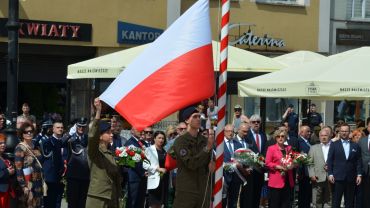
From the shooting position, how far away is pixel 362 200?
16031 mm

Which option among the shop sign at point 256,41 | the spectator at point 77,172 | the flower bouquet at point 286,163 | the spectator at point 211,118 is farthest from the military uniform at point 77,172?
the shop sign at point 256,41

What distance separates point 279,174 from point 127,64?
13.3 ft

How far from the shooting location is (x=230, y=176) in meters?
14.9

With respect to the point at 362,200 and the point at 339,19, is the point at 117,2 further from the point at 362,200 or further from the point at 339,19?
the point at 362,200

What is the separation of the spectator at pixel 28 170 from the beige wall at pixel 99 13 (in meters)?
12.6

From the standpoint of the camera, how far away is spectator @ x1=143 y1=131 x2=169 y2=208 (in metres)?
14.2

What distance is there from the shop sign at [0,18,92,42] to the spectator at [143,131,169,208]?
442 inches

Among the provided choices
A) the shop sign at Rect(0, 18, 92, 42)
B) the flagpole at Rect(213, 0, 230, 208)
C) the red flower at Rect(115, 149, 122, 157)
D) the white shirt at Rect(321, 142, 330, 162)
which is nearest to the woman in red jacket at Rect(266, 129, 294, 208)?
the white shirt at Rect(321, 142, 330, 162)

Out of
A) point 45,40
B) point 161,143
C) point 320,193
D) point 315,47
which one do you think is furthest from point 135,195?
point 315,47

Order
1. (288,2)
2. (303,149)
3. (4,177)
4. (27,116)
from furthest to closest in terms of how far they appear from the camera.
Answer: (288,2), (303,149), (27,116), (4,177)

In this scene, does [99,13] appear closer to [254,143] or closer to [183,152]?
[254,143]

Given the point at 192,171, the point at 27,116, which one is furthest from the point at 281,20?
the point at 192,171

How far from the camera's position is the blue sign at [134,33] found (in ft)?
85.1

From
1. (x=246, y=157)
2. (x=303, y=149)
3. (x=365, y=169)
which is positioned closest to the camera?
(x=246, y=157)
